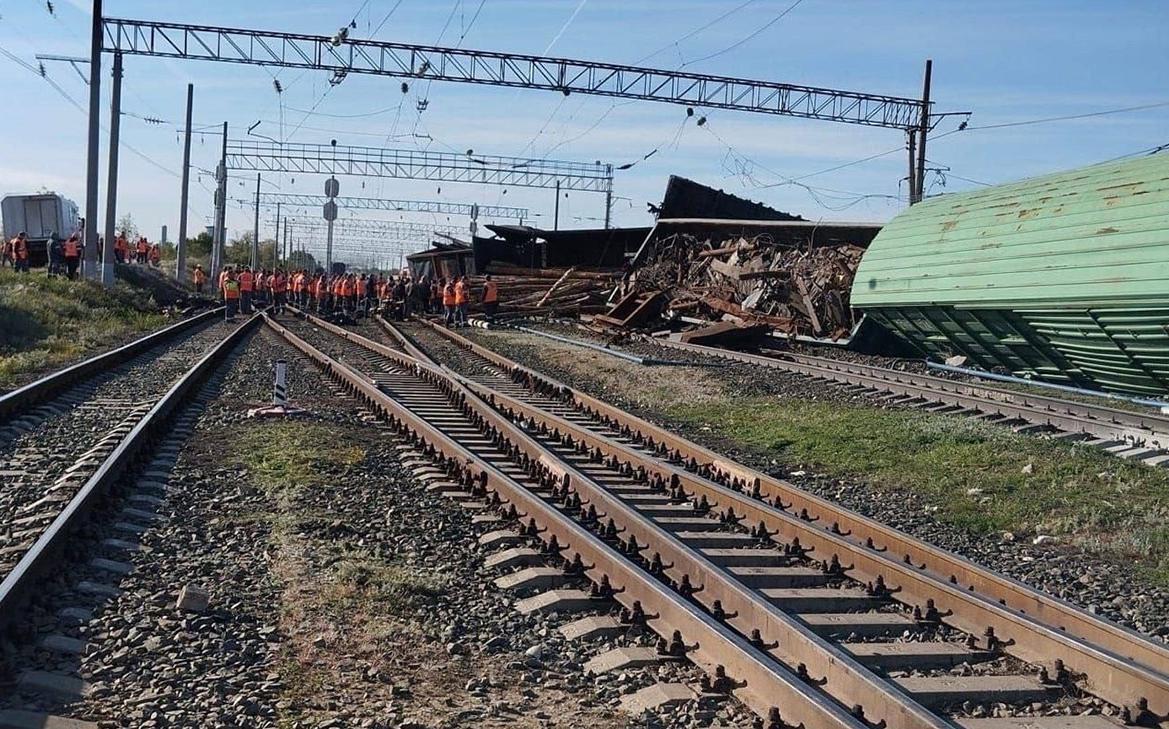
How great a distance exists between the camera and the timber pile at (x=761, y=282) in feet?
79.8

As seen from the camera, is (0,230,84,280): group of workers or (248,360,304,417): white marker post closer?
(248,360,304,417): white marker post

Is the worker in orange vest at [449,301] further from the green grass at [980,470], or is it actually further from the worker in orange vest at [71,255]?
the green grass at [980,470]

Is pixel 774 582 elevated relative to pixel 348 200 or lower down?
lower down

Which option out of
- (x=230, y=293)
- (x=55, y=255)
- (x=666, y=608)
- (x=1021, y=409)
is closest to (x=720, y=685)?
(x=666, y=608)

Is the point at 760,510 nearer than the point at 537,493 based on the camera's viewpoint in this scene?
Yes

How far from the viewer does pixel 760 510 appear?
25.6 ft

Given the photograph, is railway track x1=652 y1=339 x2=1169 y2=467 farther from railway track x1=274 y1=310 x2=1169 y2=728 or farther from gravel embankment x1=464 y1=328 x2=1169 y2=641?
railway track x1=274 y1=310 x2=1169 y2=728

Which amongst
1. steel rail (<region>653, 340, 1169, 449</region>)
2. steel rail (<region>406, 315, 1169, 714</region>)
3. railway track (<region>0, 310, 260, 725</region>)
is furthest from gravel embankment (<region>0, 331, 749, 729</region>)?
steel rail (<region>653, 340, 1169, 449</region>)

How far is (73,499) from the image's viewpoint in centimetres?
746

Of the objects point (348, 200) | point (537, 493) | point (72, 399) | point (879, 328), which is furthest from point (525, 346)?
point (348, 200)

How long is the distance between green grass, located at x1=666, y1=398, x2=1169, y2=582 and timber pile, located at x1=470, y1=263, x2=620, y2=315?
73.6 feet

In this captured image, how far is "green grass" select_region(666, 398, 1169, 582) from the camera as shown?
8.24 m

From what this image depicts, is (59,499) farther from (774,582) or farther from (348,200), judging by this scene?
(348,200)

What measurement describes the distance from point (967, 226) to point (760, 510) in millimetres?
11443
